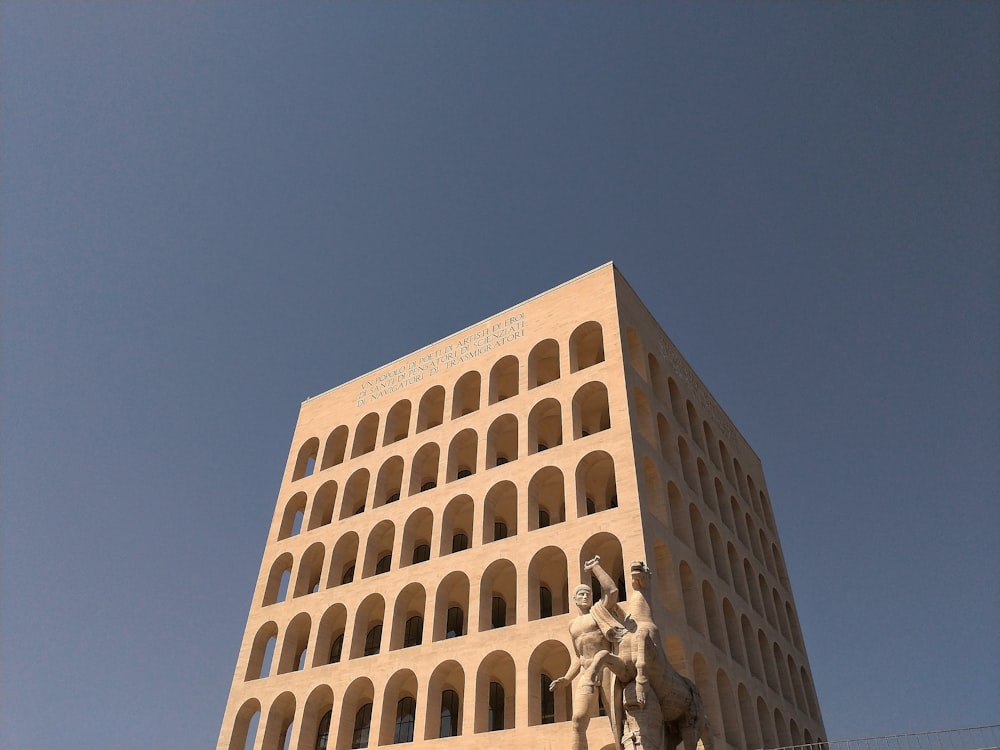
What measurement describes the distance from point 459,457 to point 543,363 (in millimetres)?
5695

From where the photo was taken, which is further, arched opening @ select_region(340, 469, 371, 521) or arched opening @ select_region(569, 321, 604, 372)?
arched opening @ select_region(340, 469, 371, 521)

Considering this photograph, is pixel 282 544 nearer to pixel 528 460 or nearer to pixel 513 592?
pixel 513 592

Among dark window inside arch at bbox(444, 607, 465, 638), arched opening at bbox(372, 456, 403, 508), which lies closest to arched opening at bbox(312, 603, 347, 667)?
dark window inside arch at bbox(444, 607, 465, 638)

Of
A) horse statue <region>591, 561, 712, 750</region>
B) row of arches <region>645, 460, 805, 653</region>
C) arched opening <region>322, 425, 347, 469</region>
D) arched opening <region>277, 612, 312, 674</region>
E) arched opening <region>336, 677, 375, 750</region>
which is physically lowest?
horse statue <region>591, 561, 712, 750</region>

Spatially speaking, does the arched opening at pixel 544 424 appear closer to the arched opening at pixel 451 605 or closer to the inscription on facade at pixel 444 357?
the inscription on facade at pixel 444 357

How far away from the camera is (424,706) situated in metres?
25.0

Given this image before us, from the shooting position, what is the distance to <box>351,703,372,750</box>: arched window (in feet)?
95.1

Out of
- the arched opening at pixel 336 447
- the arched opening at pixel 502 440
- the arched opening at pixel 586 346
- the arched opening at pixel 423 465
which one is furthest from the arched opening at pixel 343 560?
the arched opening at pixel 586 346

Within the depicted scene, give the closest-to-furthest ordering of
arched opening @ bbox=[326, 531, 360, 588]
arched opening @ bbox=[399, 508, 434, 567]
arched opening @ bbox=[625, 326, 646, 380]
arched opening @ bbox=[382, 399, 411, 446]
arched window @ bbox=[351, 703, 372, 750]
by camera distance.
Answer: arched window @ bbox=[351, 703, 372, 750]
arched opening @ bbox=[399, 508, 434, 567]
arched opening @ bbox=[625, 326, 646, 380]
arched opening @ bbox=[326, 531, 360, 588]
arched opening @ bbox=[382, 399, 411, 446]

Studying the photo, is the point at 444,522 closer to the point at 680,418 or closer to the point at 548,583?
the point at 548,583

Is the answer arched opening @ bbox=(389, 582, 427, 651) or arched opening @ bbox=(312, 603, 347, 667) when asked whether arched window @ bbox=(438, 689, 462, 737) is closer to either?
arched opening @ bbox=(389, 582, 427, 651)

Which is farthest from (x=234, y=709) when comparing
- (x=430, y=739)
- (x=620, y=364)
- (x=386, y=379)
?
(x=620, y=364)

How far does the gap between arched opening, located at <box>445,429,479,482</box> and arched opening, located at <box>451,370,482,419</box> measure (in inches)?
50.1

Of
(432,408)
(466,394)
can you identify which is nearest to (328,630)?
(432,408)
